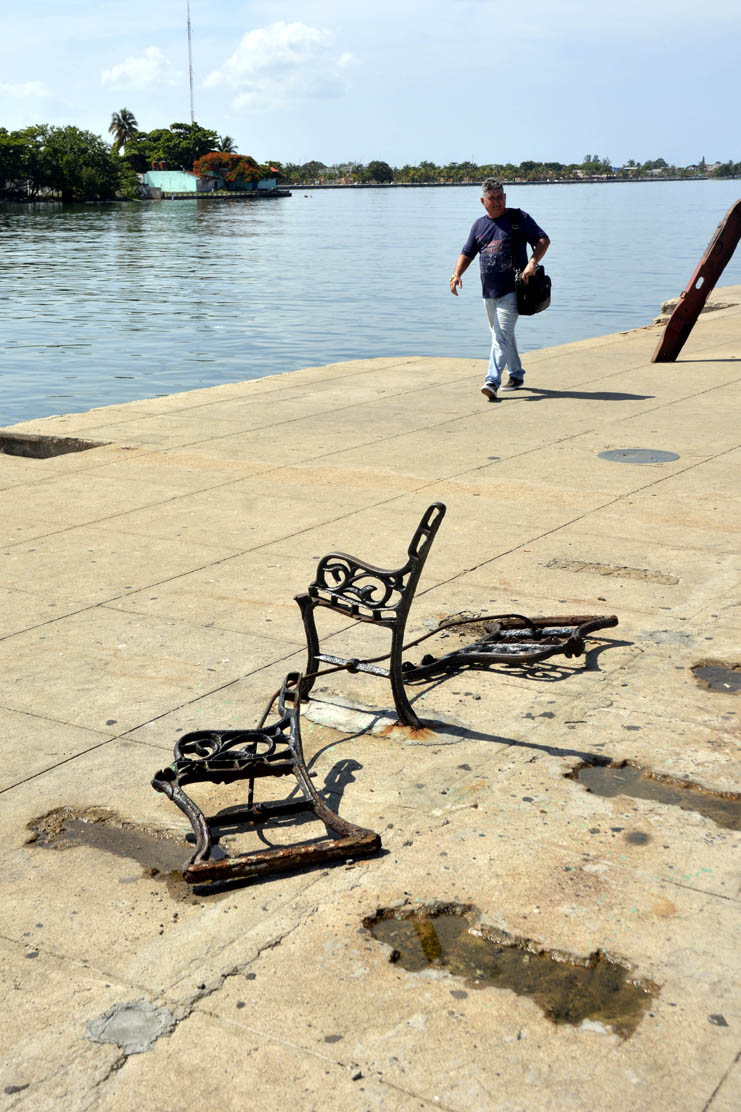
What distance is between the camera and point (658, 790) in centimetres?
379

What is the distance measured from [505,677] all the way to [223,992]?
89.3 inches

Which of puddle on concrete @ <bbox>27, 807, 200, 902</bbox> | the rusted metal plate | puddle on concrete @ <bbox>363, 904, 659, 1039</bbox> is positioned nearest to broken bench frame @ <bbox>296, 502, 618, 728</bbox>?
puddle on concrete @ <bbox>27, 807, 200, 902</bbox>

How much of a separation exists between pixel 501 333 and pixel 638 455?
124 inches

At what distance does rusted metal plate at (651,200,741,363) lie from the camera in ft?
43.4

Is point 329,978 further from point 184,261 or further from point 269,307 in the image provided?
point 184,261

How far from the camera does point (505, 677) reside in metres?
4.83

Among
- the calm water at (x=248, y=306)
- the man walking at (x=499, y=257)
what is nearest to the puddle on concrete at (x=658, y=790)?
the man walking at (x=499, y=257)

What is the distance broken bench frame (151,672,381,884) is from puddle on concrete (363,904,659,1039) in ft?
1.08

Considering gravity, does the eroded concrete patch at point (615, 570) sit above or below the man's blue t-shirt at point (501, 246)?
below

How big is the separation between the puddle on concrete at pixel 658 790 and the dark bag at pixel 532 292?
7828 millimetres

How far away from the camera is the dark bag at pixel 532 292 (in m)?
11.1

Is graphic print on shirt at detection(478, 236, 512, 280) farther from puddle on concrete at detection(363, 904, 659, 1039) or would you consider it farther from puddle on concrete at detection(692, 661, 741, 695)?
puddle on concrete at detection(363, 904, 659, 1039)

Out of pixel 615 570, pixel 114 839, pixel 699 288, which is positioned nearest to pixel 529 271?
pixel 699 288

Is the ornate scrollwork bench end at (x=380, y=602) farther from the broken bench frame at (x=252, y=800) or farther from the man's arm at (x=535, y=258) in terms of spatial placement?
the man's arm at (x=535, y=258)
